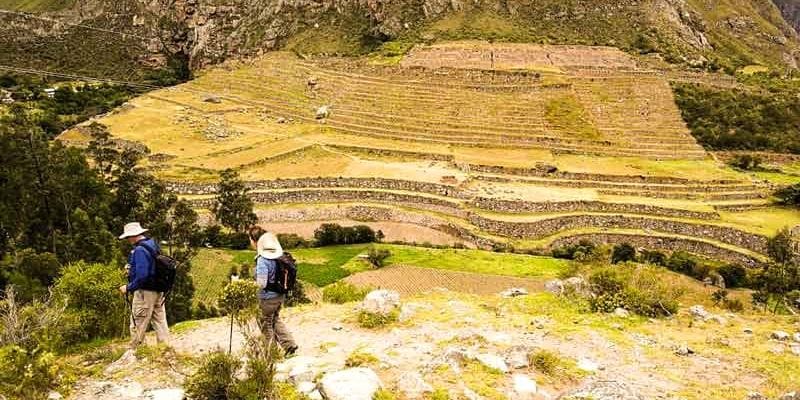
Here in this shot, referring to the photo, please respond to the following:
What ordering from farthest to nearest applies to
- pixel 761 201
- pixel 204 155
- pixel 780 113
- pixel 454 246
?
pixel 780 113 → pixel 204 155 → pixel 761 201 → pixel 454 246

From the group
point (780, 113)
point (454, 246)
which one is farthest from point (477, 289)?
point (780, 113)

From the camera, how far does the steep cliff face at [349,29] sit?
7156cm

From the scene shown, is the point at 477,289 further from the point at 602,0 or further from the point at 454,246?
the point at 602,0

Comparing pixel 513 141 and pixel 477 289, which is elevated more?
pixel 513 141

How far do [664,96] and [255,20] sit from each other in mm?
63181

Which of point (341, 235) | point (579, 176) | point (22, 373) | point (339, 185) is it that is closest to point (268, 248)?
point (22, 373)

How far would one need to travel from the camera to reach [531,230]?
99.3 feet

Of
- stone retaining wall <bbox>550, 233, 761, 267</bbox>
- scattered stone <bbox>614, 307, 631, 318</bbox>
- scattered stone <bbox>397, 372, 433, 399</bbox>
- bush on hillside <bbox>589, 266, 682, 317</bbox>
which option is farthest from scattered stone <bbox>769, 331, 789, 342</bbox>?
stone retaining wall <bbox>550, 233, 761, 267</bbox>

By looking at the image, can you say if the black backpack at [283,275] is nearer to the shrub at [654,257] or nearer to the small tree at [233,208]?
the small tree at [233,208]

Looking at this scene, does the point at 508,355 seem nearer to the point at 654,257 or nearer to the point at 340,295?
the point at 340,295

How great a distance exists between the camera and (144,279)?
23.0 ft

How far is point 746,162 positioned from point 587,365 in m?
43.1

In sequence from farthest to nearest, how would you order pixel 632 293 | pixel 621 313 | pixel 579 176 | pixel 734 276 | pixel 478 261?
1. pixel 579 176
2. pixel 478 261
3. pixel 734 276
4. pixel 632 293
5. pixel 621 313

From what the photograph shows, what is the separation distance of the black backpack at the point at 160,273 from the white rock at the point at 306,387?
2274mm
